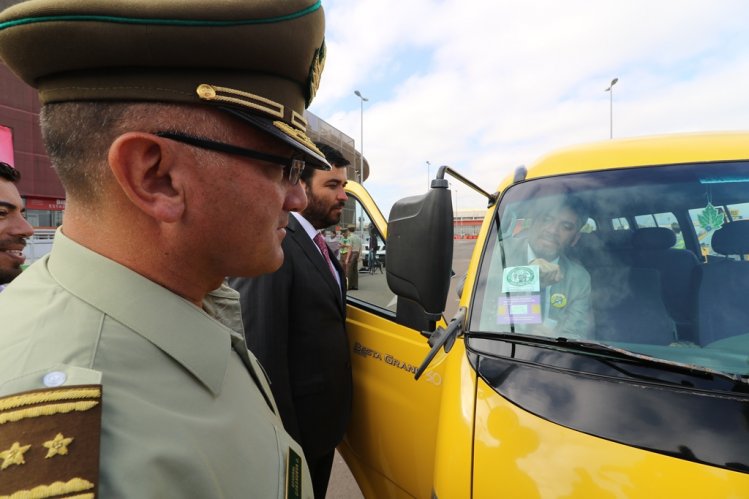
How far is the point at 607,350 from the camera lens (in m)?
1.34

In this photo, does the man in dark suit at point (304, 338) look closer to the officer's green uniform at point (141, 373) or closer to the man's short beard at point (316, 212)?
the man's short beard at point (316, 212)

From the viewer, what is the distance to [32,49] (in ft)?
2.63

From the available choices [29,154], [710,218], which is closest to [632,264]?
[710,218]

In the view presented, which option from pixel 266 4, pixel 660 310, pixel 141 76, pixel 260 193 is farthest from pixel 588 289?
pixel 141 76

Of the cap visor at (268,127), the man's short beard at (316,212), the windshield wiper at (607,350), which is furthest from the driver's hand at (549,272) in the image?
the man's short beard at (316,212)

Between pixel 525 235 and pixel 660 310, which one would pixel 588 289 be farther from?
pixel 525 235

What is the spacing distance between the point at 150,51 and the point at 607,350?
1.46 metres

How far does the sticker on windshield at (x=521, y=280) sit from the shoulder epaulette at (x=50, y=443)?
1435 millimetres

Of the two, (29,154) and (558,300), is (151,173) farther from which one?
(29,154)

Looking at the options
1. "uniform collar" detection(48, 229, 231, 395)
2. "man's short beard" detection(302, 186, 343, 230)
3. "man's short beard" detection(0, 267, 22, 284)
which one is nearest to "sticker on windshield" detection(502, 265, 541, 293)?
"uniform collar" detection(48, 229, 231, 395)

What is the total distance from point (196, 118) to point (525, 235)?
135 centimetres

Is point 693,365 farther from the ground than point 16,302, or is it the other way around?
point 16,302

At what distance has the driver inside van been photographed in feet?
5.00

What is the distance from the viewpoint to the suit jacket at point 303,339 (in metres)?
2.06
